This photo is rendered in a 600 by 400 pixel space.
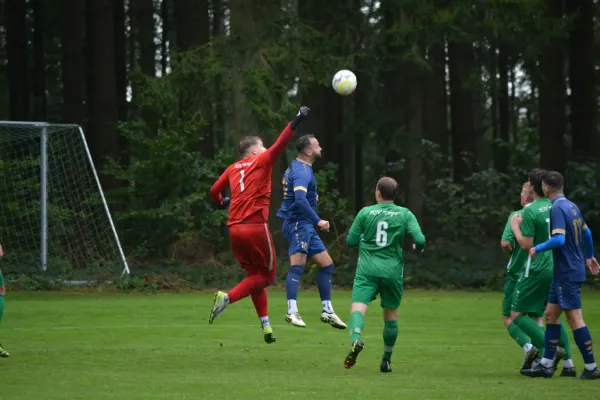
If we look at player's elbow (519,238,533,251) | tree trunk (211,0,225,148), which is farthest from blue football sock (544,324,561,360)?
tree trunk (211,0,225,148)

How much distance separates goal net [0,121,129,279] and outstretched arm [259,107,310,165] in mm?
12430

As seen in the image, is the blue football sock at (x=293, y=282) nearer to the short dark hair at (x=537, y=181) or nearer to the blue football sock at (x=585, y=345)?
the short dark hair at (x=537, y=181)

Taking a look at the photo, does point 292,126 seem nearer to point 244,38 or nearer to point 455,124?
point 244,38

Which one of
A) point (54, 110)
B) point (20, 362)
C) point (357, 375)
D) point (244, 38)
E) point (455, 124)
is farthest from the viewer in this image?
point (54, 110)

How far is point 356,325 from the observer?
11.1 metres

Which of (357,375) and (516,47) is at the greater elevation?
(516,47)

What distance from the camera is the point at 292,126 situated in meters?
12.0

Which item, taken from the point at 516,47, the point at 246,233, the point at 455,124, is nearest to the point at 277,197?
the point at 516,47

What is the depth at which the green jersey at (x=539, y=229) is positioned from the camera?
1141 centimetres

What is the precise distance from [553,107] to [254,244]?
18.9 meters

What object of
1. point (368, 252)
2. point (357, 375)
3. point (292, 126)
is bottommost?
point (357, 375)

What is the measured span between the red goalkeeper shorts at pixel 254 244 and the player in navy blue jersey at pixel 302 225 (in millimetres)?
1496

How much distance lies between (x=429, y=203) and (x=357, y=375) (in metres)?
20.1

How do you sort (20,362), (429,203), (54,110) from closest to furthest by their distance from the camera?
(20,362)
(429,203)
(54,110)
